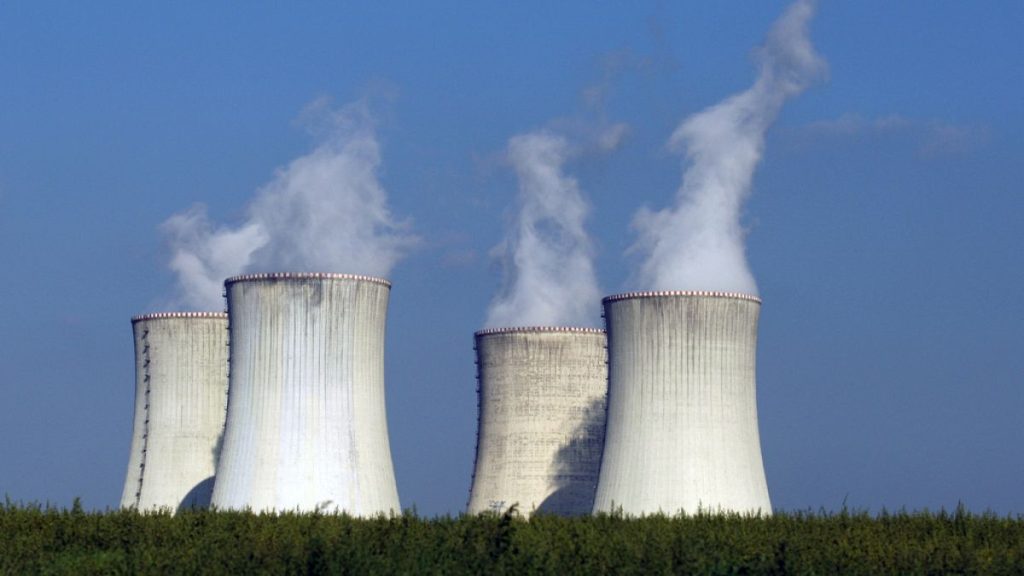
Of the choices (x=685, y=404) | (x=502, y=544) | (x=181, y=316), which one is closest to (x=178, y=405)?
(x=181, y=316)

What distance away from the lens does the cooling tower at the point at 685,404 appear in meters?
27.2

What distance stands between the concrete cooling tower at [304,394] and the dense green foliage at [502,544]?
254 cm

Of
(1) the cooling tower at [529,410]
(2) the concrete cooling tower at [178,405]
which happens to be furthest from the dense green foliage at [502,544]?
(1) the cooling tower at [529,410]

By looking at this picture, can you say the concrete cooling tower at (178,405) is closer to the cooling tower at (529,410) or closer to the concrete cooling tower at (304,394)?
the concrete cooling tower at (304,394)

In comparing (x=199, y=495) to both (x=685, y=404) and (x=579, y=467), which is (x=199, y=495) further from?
(x=685, y=404)

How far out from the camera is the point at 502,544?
19266 mm

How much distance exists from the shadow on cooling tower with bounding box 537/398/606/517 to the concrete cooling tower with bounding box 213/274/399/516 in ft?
26.3

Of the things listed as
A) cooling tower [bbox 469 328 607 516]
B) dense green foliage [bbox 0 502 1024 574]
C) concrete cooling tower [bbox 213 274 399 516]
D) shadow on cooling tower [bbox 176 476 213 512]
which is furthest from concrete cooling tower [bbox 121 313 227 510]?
dense green foliage [bbox 0 502 1024 574]

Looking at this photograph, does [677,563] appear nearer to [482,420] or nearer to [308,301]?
[308,301]

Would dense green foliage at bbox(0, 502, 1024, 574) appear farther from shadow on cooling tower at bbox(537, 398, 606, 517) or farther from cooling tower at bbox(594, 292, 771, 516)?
shadow on cooling tower at bbox(537, 398, 606, 517)

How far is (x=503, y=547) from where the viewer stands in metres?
19.1

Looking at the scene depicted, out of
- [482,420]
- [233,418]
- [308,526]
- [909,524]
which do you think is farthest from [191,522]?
[482,420]

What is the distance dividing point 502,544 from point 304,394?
9.11 m

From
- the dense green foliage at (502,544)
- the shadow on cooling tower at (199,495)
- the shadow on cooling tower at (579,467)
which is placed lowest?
the dense green foliage at (502,544)
